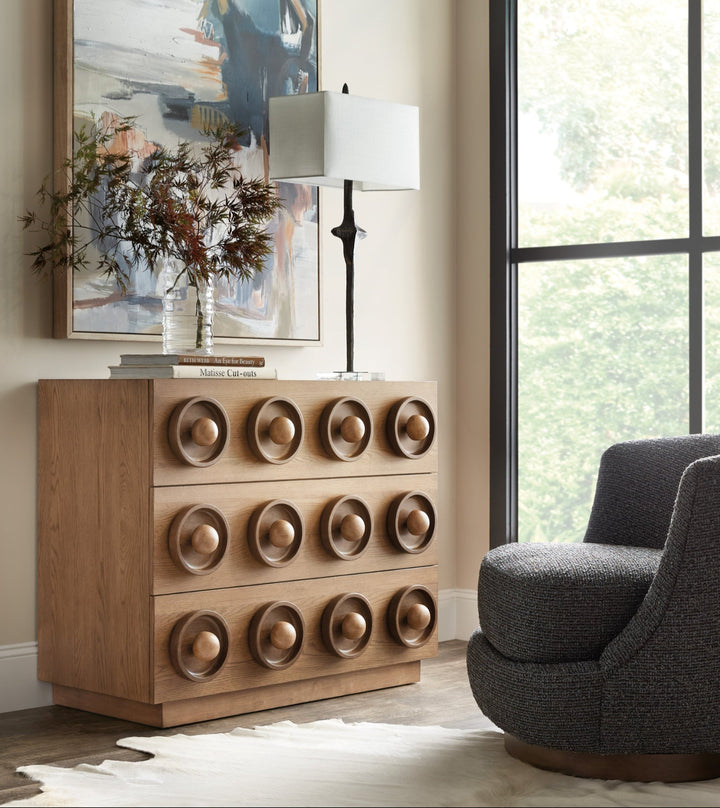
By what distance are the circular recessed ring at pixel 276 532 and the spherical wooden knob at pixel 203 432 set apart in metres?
0.25

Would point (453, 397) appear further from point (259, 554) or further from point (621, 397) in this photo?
point (259, 554)

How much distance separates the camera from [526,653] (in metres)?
2.42

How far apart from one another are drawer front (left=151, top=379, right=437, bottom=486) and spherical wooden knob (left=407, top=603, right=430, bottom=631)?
1.26 ft

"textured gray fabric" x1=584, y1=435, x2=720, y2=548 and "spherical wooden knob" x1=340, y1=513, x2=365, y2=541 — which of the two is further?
"spherical wooden knob" x1=340, y1=513, x2=365, y2=541

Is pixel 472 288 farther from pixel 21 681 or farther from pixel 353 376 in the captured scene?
pixel 21 681

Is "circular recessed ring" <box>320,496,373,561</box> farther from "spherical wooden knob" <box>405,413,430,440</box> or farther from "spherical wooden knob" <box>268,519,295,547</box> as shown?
"spherical wooden knob" <box>405,413,430,440</box>

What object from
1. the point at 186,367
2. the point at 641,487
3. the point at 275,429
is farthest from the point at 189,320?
the point at 641,487

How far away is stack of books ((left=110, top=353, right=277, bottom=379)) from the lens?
9.71 ft

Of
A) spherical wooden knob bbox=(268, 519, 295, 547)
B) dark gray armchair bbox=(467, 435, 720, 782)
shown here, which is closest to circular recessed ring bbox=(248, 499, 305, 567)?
spherical wooden knob bbox=(268, 519, 295, 547)

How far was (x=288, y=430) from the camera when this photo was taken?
3102 mm

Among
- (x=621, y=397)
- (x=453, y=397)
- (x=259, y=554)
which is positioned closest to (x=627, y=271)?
(x=621, y=397)

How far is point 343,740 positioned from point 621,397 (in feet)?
5.32

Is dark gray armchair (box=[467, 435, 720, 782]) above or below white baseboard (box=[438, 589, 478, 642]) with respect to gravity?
above

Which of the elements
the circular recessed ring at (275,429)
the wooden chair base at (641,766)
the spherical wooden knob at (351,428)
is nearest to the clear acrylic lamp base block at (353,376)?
the spherical wooden knob at (351,428)
